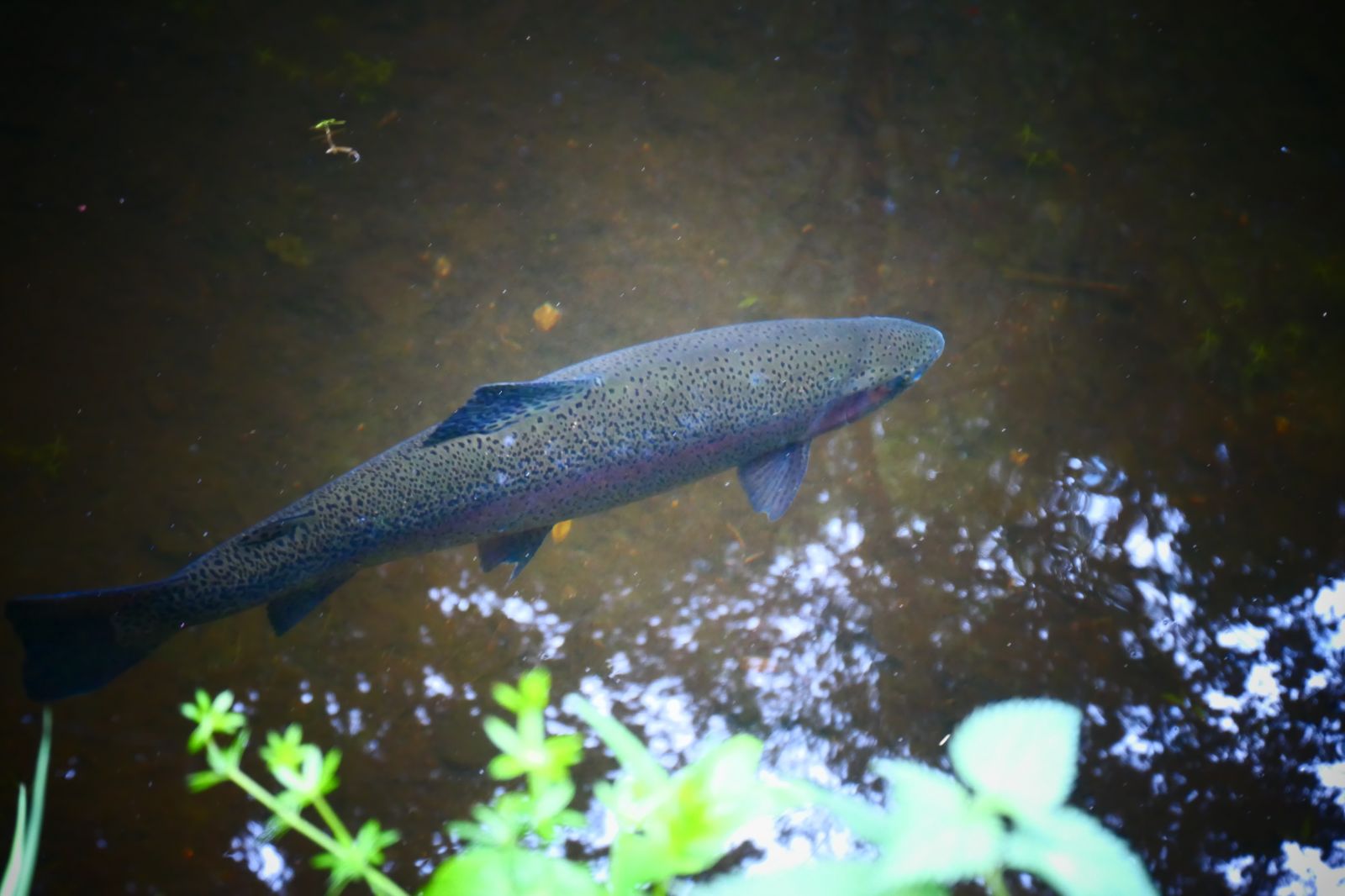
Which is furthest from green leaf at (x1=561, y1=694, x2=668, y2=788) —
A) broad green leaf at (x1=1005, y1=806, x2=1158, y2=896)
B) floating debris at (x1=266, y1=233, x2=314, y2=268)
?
floating debris at (x1=266, y1=233, x2=314, y2=268)

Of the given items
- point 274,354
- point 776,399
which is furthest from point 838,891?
point 274,354

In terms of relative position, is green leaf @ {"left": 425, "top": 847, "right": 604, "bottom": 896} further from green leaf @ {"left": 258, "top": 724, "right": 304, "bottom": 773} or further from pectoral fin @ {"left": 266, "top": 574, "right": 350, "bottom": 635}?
pectoral fin @ {"left": 266, "top": 574, "right": 350, "bottom": 635}

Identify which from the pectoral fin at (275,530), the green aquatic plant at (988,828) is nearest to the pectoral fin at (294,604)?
the pectoral fin at (275,530)

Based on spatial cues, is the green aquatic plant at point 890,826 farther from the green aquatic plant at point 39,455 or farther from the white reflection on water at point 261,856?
the green aquatic plant at point 39,455

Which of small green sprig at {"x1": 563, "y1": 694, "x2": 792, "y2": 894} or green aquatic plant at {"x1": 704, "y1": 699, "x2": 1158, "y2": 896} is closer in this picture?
green aquatic plant at {"x1": 704, "y1": 699, "x2": 1158, "y2": 896}

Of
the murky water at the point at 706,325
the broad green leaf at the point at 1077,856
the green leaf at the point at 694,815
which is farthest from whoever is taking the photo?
the murky water at the point at 706,325
